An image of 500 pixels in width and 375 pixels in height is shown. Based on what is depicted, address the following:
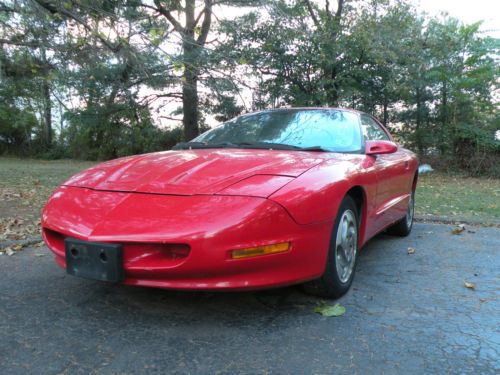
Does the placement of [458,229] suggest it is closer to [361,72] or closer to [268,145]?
[268,145]

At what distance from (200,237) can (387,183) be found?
6.93 ft

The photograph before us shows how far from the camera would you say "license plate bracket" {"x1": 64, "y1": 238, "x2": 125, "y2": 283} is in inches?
84.4

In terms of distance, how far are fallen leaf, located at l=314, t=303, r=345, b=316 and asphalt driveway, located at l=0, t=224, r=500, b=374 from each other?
0.05 meters

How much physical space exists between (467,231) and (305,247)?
345 cm

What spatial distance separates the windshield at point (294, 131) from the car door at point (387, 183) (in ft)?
0.74

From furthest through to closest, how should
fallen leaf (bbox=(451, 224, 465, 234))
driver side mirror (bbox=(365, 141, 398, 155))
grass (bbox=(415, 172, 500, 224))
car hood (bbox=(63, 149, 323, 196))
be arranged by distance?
grass (bbox=(415, 172, 500, 224)), fallen leaf (bbox=(451, 224, 465, 234)), driver side mirror (bbox=(365, 141, 398, 155)), car hood (bbox=(63, 149, 323, 196))

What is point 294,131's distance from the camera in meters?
3.51

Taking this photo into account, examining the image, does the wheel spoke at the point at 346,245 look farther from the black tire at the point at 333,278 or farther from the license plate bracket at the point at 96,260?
the license plate bracket at the point at 96,260

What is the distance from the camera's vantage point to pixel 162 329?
2295mm

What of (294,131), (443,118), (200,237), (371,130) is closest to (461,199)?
(371,130)

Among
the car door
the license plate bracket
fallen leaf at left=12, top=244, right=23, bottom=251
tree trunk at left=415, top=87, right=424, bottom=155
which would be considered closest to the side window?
the car door

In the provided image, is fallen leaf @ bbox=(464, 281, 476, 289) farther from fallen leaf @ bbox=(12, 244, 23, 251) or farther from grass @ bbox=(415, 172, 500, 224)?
fallen leaf @ bbox=(12, 244, 23, 251)

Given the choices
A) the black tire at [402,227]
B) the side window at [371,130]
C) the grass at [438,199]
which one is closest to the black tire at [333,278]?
the side window at [371,130]

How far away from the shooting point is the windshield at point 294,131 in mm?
3350
